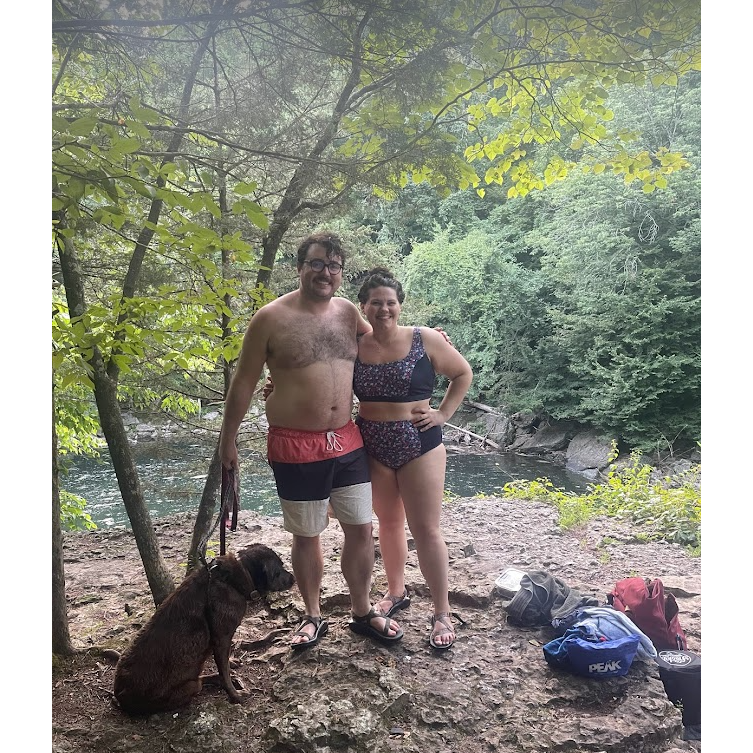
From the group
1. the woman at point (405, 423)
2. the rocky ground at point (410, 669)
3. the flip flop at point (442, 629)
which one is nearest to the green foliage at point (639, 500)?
the rocky ground at point (410, 669)

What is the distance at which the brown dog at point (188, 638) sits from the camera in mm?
1595

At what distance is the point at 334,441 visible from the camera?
1.79 m

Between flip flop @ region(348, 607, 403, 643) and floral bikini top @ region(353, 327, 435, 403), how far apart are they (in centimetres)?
73

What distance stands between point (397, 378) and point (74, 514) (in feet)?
4.00

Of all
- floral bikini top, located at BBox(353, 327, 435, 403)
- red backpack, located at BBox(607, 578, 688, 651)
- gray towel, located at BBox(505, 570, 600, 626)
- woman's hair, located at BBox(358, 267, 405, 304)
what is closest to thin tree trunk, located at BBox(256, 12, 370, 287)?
woman's hair, located at BBox(358, 267, 405, 304)

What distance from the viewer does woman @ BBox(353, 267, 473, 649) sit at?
183cm

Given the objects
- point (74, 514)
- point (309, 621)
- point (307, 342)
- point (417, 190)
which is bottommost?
point (309, 621)

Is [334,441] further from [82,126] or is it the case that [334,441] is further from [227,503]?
[82,126]

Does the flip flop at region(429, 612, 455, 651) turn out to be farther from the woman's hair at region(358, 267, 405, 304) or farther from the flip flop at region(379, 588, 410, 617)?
the woman's hair at region(358, 267, 405, 304)

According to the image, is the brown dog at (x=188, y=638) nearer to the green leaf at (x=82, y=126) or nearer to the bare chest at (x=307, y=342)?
the bare chest at (x=307, y=342)

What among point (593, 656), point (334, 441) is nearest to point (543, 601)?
point (593, 656)

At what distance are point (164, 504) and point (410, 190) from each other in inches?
53.1

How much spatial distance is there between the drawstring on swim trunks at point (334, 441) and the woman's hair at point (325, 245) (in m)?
0.54
